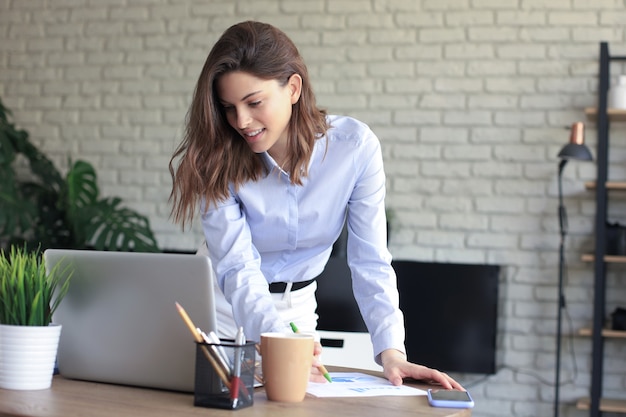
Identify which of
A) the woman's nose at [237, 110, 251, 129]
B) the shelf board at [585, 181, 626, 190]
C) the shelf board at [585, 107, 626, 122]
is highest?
the shelf board at [585, 107, 626, 122]

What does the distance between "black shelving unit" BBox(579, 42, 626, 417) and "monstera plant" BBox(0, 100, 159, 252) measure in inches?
78.6

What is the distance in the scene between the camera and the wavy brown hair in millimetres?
1752

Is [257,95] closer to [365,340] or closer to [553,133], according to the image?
[365,340]

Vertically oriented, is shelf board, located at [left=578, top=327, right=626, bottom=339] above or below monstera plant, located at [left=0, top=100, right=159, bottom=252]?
below

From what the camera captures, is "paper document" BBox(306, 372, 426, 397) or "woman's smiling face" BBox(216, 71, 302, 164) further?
"woman's smiling face" BBox(216, 71, 302, 164)

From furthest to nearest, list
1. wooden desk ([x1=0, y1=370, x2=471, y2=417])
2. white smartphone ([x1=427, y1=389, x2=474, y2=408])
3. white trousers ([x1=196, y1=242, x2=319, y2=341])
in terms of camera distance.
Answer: white trousers ([x1=196, y1=242, x2=319, y2=341]) → white smartphone ([x1=427, y1=389, x2=474, y2=408]) → wooden desk ([x1=0, y1=370, x2=471, y2=417])

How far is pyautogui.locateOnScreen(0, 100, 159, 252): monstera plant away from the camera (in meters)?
4.16

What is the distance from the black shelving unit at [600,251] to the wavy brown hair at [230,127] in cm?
234

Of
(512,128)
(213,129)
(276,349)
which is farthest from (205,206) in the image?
(512,128)

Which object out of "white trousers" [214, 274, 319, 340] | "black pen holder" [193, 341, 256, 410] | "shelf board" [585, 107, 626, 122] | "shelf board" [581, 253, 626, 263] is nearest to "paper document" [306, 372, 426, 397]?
"black pen holder" [193, 341, 256, 410]

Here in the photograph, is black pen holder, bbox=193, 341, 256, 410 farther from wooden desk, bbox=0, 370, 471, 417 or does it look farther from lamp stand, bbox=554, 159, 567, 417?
lamp stand, bbox=554, 159, 567, 417

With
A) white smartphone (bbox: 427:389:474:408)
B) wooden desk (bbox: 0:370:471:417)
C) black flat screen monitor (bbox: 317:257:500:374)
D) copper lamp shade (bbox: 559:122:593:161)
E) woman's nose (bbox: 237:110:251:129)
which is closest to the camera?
wooden desk (bbox: 0:370:471:417)

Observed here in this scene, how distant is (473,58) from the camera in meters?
4.20

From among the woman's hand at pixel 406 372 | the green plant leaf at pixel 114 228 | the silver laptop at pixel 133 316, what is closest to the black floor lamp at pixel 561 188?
the green plant leaf at pixel 114 228
